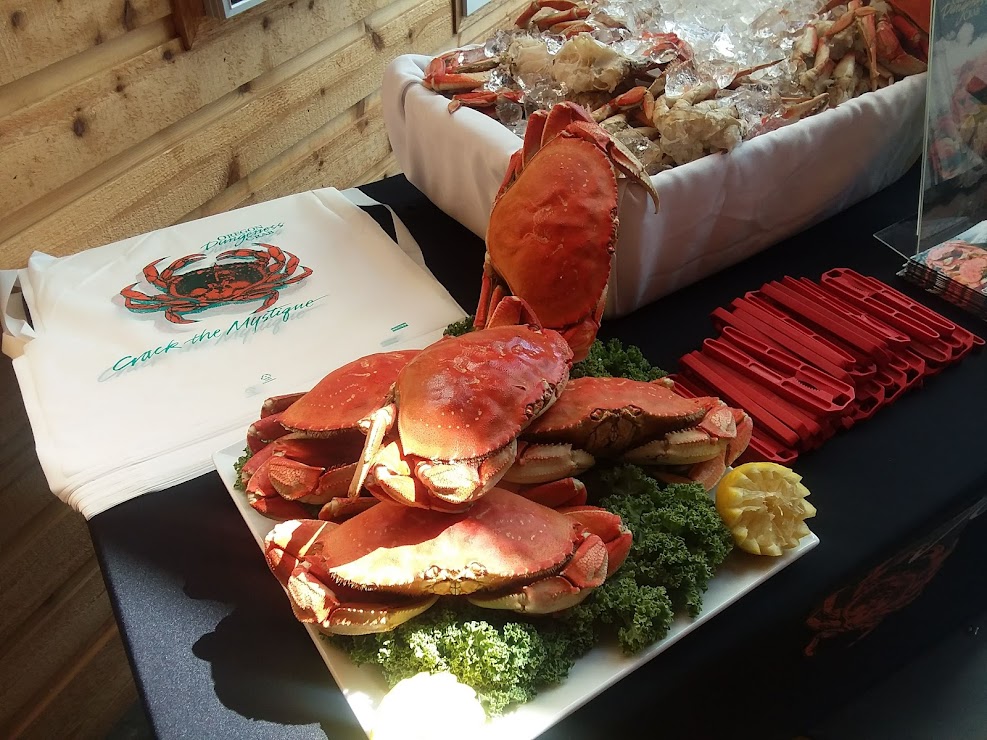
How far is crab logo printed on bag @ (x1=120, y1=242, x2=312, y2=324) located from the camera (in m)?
1.31

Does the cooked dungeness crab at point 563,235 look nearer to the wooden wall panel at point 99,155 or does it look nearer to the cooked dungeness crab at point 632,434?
the cooked dungeness crab at point 632,434

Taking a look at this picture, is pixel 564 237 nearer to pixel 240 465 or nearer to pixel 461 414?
pixel 461 414

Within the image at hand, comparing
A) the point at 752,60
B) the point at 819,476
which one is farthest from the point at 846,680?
the point at 752,60

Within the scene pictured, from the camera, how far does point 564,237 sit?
0.97m

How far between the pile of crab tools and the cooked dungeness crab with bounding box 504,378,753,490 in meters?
0.12

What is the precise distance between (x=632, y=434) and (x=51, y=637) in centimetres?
131

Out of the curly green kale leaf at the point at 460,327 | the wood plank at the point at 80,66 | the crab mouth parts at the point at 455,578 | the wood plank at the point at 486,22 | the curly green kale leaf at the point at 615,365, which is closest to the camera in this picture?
the crab mouth parts at the point at 455,578

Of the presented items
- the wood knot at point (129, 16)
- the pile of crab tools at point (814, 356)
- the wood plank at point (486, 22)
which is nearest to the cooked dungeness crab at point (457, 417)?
the pile of crab tools at point (814, 356)

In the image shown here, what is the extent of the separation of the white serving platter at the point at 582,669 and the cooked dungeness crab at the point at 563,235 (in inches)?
13.3

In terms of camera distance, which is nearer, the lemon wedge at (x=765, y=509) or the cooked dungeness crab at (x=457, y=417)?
the cooked dungeness crab at (x=457, y=417)

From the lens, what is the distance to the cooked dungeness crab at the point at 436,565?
719 mm

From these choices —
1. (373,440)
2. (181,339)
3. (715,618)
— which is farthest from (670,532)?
(181,339)

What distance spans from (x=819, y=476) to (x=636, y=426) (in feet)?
1.02

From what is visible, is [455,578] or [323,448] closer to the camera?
[455,578]
